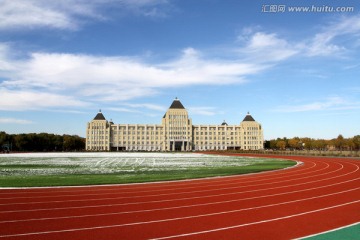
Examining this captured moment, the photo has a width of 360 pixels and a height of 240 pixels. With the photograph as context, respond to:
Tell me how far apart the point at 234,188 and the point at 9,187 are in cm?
1085

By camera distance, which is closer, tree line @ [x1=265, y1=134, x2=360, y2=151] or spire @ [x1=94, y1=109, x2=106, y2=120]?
tree line @ [x1=265, y1=134, x2=360, y2=151]

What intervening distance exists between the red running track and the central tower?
411ft

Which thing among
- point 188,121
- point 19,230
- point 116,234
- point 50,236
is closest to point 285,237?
point 116,234

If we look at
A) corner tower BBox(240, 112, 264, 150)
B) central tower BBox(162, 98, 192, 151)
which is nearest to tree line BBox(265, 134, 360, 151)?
corner tower BBox(240, 112, 264, 150)

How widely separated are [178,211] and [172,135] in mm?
132399

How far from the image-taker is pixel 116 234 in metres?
7.68

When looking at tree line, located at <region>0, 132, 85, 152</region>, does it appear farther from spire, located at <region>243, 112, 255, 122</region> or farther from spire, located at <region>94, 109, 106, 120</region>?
spire, located at <region>243, 112, 255, 122</region>

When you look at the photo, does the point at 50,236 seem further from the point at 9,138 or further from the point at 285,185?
the point at 9,138

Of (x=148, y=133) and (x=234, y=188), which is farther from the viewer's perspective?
(x=148, y=133)

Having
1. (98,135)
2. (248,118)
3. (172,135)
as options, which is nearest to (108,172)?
(172,135)

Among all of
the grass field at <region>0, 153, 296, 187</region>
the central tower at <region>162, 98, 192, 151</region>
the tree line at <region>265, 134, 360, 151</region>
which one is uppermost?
the central tower at <region>162, 98, 192, 151</region>

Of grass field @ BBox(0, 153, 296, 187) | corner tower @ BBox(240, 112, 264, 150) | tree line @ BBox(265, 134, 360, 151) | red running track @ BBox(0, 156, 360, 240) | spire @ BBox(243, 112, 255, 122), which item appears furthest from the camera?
spire @ BBox(243, 112, 255, 122)

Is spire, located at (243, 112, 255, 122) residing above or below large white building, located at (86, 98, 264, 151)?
above

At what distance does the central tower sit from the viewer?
141000mm
